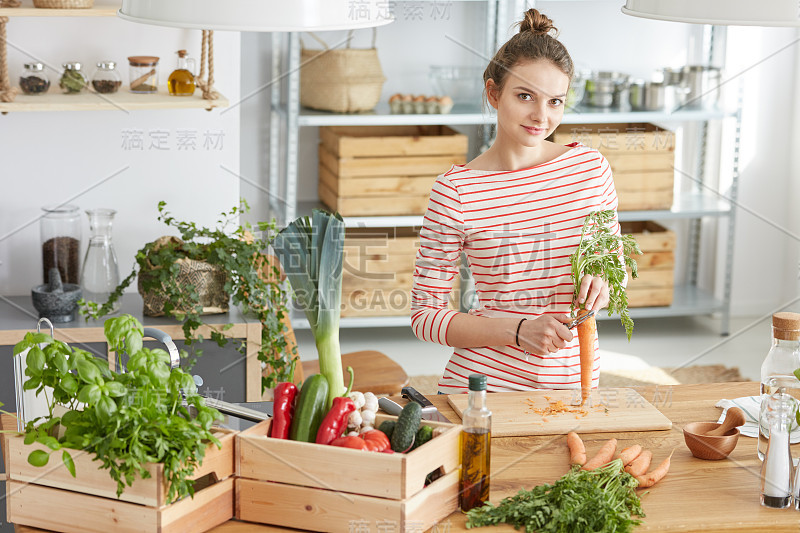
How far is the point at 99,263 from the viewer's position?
292 centimetres

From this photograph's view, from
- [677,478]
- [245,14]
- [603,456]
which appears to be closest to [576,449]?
[603,456]

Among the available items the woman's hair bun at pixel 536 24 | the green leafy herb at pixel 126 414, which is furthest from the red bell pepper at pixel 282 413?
the woman's hair bun at pixel 536 24

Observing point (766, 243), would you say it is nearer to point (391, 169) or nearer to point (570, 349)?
point (391, 169)

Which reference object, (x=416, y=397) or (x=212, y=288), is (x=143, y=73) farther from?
(x=416, y=397)

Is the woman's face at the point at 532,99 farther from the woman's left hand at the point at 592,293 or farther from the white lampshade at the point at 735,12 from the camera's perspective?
the white lampshade at the point at 735,12

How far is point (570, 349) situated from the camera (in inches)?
78.5

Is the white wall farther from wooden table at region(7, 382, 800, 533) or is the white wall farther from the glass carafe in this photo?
wooden table at region(7, 382, 800, 533)

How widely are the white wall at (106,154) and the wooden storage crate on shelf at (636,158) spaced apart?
1.85m

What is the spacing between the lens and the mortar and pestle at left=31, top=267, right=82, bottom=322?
2838 mm

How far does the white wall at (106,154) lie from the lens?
3037mm

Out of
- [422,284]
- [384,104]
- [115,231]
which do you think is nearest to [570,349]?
[422,284]

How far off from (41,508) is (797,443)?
4.05 ft

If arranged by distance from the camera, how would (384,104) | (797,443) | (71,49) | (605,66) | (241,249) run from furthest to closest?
1. (605,66)
2. (384,104)
3. (71,49)
4. (241,249)
5. (797,443)

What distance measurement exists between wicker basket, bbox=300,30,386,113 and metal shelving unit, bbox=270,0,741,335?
5 cm
